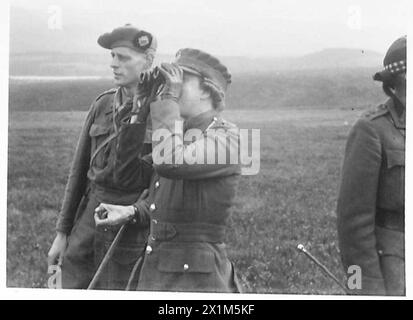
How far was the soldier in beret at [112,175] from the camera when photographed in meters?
5.54

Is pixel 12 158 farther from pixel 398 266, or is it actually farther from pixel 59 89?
pixel 398 266

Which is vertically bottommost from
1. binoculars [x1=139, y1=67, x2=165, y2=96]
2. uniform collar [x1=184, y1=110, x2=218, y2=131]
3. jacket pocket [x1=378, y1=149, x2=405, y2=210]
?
jacket pocket [x1=378, y1=149, x2=405, y2=210]

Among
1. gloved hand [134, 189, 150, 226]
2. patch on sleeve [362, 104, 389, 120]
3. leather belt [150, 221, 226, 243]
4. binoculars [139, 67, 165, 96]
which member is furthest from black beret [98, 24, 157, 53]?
patch on sleeve [362, 104, 389, 120]

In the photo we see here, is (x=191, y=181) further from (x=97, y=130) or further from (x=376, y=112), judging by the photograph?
(x=376, y=112)

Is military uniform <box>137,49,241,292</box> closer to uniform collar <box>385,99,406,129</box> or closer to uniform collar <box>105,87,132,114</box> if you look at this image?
uniform collar <box>105,87,132,114</box>

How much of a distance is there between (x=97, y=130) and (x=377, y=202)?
5.49 feet

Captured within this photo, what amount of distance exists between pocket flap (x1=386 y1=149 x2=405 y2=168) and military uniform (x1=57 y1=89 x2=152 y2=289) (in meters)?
1.35

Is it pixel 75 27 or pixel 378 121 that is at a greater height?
pixel 75 27

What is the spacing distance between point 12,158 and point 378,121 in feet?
7.15

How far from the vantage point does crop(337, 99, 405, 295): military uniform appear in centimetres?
537

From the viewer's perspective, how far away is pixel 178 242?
17.9 feet

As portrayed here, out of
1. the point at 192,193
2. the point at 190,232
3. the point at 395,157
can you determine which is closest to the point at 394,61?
the point at 395,157

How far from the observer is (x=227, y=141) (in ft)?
18.0

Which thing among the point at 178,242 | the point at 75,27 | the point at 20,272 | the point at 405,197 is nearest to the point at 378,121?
the point at 405,197
